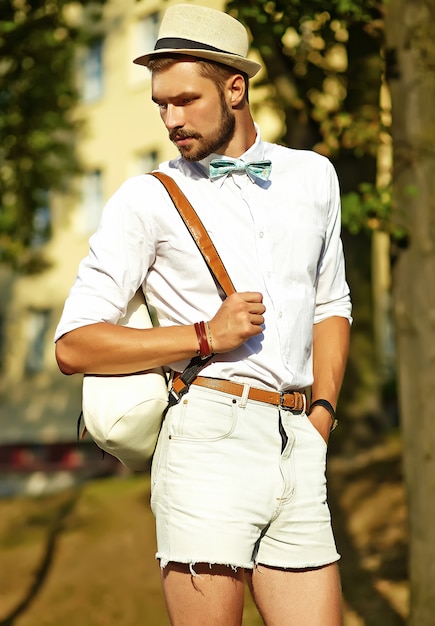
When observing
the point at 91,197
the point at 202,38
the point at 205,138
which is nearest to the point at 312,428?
the point at 205,138

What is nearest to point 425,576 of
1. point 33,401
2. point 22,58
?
point 22,58

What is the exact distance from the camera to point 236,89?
319 centimetres

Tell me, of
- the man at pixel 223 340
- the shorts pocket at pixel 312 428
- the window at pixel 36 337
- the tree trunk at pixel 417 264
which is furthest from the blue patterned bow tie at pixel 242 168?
the window at pixel 36 337

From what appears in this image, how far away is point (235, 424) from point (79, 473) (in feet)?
72.0

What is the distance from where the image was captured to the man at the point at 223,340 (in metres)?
2.88

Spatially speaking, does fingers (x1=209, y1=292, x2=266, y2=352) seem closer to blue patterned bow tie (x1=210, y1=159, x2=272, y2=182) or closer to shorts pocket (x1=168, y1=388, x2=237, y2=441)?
shorts pocket (x1=168, y1=388, x2=237, y2=441)

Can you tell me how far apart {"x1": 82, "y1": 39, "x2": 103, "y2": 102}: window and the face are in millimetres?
25275

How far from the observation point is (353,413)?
12.7 metres

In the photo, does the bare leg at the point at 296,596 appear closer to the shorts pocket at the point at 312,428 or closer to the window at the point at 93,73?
the shorts pocket at the point at 312,428

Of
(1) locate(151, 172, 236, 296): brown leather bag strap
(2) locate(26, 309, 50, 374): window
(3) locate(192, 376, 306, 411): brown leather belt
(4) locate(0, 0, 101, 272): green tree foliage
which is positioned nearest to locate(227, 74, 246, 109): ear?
(1) locate(151, 172, 236, 296): brown leather bag strap

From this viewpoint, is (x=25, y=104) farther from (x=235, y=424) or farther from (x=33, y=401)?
(x=33, y=401)

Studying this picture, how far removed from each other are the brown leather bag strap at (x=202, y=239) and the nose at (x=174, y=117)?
0.18 meters

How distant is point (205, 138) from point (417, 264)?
3.07 metres

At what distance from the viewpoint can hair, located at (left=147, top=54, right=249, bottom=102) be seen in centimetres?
307
